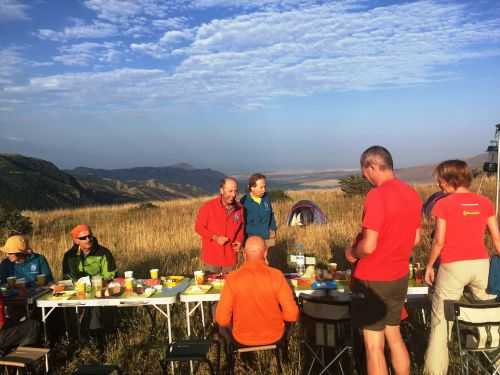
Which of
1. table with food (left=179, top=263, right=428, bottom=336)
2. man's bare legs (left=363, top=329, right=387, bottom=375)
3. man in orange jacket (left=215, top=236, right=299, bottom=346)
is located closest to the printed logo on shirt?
table with food (left=179, top=263, right=428, bottom=336)

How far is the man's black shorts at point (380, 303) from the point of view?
3.13 metres

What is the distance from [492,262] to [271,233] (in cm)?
270

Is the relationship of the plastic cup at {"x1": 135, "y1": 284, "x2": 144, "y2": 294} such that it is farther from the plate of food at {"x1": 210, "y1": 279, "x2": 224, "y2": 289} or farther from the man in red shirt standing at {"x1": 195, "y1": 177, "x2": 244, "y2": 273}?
the man in red shirt standing at {"x1": 195, "y1": 177, "x2": 244, "y2": 273}

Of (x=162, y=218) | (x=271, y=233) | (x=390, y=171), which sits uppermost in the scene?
(x=390, y=171)

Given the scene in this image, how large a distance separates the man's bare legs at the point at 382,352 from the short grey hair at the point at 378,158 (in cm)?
118

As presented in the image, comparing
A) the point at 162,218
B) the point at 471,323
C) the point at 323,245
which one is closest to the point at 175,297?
the point at 471,323

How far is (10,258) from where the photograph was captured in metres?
4.98

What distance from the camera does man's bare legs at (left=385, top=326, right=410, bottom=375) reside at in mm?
3184

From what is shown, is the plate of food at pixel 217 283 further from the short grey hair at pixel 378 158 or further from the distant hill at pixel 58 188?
the distant hill at pixel 58 188

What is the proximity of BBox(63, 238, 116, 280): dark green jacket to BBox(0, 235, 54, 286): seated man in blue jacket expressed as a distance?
244 millimetres

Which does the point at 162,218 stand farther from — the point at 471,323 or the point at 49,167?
the point at 49,167

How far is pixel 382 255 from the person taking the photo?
3.09 metres

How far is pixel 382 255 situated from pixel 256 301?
39.6 inches

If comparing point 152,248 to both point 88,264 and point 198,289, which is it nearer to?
point 88,264
